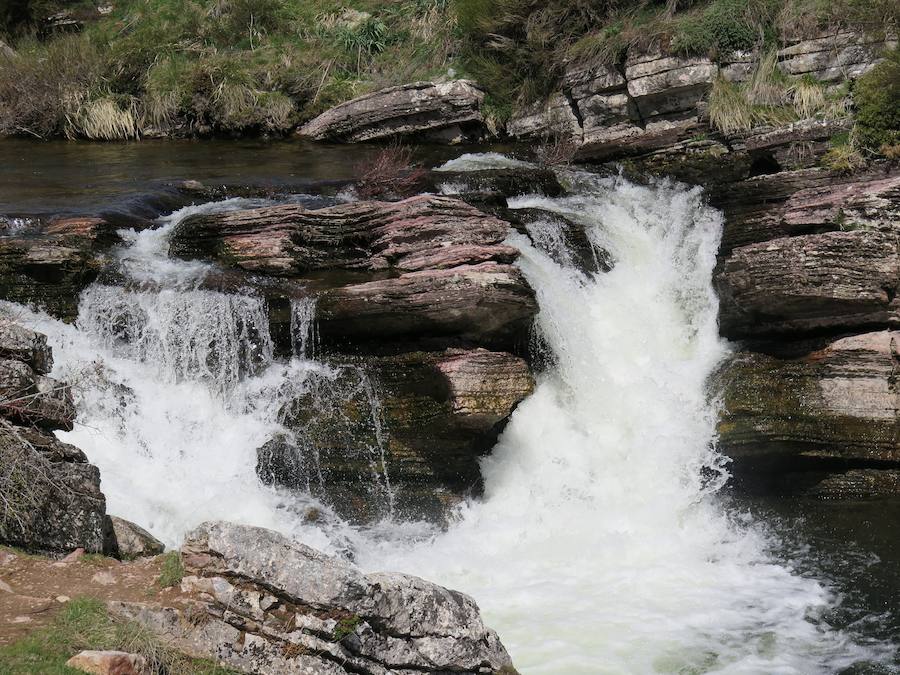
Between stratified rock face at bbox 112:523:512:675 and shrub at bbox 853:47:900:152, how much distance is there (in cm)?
1182

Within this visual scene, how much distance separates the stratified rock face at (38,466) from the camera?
6.92 m

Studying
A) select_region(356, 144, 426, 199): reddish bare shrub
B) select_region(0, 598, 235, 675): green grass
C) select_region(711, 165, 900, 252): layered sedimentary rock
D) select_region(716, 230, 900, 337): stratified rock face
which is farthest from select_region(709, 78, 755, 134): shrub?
select_region(0, 598, 235, 675): green grass

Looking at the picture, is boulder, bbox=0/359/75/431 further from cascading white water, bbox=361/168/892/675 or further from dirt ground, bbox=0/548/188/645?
cascading white water, bbox=361/168/892/675

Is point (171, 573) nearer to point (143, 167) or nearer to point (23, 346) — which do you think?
point (23, 346)

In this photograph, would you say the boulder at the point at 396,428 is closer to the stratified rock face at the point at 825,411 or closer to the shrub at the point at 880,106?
the stratified rock face at the point at 825,411

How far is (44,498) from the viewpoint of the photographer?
23.3 feet

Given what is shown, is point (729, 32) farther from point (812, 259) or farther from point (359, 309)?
point (359, 309)

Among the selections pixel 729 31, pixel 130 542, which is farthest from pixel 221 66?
pixel 130 542

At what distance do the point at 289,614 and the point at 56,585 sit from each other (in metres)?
1.66

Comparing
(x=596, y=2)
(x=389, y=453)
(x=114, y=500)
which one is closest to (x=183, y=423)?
(x=114, y=500)

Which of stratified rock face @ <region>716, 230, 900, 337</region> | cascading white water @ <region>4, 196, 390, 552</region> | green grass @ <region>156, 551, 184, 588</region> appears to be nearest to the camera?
green grass @ <region>156, 551, 184, 588</region>

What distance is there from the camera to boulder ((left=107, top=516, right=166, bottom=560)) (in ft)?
25.1

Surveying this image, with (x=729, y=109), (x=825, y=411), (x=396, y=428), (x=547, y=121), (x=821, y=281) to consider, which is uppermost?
(x=729, y=109)

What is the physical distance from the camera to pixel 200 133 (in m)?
22.3
